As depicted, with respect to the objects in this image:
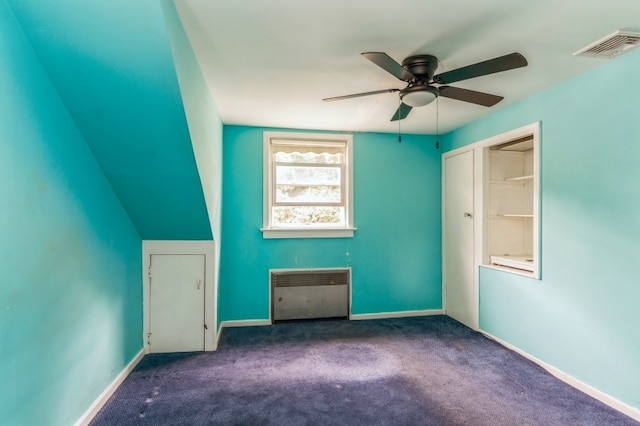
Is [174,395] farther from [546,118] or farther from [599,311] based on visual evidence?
[546,118]

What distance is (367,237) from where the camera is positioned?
3961 mm

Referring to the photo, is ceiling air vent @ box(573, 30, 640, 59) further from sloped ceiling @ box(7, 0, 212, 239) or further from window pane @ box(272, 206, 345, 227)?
window pane @ box(272, 206, 345, 227)

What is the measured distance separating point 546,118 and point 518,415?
2.23 meters

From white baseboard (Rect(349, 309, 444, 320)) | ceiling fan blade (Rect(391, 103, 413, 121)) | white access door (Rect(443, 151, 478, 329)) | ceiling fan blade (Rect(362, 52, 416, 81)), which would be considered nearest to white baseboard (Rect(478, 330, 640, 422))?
white access door (Rect(443, 151, 478, 329))

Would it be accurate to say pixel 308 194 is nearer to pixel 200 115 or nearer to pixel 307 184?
pixel 307 184

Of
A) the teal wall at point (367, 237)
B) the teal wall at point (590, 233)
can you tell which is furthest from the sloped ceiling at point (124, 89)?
the teal wall at point (590, 233)

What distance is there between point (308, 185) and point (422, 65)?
6.75 feet

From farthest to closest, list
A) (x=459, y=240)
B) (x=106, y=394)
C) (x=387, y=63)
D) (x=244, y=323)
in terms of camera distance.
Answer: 1. (x=459, y=240)
2. (x=244, y=323)
3. (x=106, y=394)
4. (x=387, y=63)

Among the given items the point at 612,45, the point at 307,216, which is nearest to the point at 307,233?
the point at 307,216

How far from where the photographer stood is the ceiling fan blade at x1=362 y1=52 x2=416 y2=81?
1722 millimetres

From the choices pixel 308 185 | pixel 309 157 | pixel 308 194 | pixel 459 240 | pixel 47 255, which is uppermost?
pixel 309 157

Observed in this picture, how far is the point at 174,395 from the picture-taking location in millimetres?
2256

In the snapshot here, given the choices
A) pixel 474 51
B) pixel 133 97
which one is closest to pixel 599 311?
pixel 474 51

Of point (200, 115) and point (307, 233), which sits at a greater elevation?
point (200, 115)
